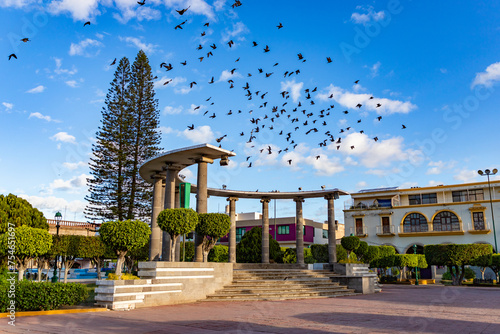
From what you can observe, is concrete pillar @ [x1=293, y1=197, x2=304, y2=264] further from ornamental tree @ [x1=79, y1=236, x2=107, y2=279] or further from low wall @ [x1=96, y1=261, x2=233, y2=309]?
ornamental tree @ [x1=79, y1=236, x2=107, y2=279]

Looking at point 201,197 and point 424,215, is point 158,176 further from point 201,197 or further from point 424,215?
point 424,215

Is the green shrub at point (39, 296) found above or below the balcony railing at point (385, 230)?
below

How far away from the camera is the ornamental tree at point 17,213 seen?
17447 millimetres

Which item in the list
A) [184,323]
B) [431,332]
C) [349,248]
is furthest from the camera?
[349,248]

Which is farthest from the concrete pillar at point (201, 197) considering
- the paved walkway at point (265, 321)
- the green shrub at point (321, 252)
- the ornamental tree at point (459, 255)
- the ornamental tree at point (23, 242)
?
the ornamental tree at point (459, 255)

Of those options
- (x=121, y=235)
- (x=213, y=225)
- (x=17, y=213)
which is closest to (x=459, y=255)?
(x=213, y=225)

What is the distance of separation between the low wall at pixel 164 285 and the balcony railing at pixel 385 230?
3846 cm

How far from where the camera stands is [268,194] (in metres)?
28.5

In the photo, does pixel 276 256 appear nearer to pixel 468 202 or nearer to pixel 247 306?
pixel 247 306

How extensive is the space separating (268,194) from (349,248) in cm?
667

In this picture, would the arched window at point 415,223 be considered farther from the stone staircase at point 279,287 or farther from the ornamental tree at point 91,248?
the ornamental tree at point 91,248

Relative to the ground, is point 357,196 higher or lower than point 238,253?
higher

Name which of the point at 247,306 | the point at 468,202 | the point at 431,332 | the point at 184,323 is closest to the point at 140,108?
the point at 247,306

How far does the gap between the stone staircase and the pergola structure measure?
233cm
